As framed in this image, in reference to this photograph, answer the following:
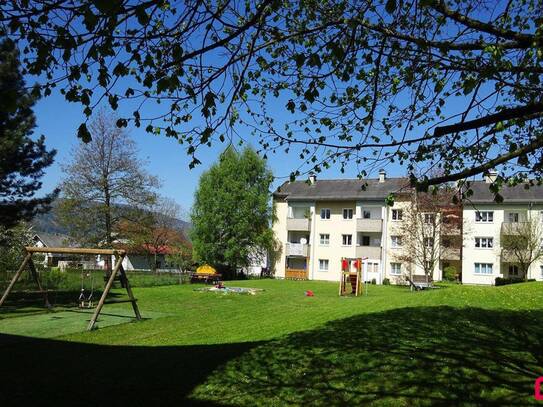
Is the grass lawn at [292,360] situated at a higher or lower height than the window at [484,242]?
lower

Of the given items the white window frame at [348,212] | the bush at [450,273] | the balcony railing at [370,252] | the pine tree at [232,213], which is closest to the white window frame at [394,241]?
the balcony railing at [370,252]

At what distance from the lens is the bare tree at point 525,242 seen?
143 feet

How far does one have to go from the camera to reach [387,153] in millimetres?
8828

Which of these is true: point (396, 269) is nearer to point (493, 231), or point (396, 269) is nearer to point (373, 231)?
point (373, 231)

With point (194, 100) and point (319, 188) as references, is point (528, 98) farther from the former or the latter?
point (319, 188)

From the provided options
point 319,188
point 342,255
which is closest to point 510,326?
point 342,255

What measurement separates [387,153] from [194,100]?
12.7 ft

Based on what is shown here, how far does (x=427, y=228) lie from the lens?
140 feet

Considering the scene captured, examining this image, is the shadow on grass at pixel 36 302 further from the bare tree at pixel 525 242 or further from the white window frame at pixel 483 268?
the white window frame at pixel 483 268

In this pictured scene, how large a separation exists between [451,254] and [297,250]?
15.7 m

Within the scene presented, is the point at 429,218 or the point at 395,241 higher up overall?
the point at 429,218

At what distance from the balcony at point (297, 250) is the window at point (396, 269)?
904 cm

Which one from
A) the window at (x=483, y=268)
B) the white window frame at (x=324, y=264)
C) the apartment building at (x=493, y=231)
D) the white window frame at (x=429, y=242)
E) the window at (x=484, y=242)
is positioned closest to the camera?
the white window frame at (x=429, y=242)

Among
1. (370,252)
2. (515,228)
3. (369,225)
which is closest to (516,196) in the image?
(515,228)
